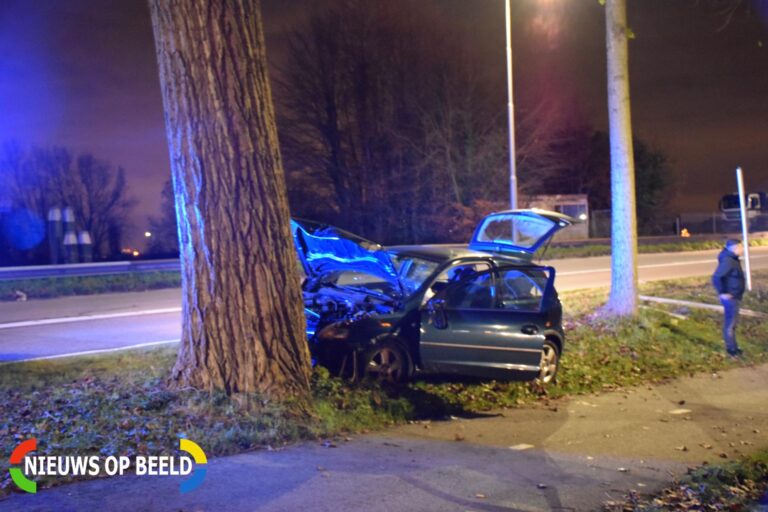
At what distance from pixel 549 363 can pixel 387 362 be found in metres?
2.41

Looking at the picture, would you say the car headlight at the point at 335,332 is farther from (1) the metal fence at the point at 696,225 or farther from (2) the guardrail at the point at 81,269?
(1) the metal fence at the point at 696,225

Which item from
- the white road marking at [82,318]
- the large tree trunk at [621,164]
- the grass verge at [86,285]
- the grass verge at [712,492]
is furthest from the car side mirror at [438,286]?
the grass verge at [86,285]

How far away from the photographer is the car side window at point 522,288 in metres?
9.03

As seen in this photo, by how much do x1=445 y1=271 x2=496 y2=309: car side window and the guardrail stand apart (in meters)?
13.8

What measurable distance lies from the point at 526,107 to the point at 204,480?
37770 millimetres

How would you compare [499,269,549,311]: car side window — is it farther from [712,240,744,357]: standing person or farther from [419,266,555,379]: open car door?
[712,240,744,357]: standing person

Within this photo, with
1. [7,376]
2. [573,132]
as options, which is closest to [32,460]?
[7,376]

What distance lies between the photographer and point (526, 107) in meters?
40.9

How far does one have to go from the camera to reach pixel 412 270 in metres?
9.43

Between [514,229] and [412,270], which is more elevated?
[514,229]

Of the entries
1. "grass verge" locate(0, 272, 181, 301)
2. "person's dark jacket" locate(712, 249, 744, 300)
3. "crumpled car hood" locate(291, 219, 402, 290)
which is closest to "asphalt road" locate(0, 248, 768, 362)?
"grass verge" locate(0, 272, 181, 301)

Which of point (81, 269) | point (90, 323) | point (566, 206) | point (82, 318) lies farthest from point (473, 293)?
point (566, 206)

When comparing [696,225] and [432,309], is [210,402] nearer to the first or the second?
[432,309]

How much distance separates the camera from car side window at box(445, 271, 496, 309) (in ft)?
28.0
